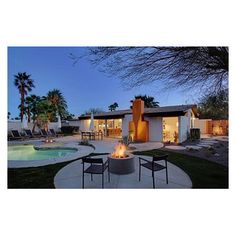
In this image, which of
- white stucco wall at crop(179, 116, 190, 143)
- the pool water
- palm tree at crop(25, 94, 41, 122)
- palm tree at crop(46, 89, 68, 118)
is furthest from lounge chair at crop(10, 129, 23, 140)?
white stucco wall at crop(179, 116, 190, 143)

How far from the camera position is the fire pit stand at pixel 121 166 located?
502 centimetres

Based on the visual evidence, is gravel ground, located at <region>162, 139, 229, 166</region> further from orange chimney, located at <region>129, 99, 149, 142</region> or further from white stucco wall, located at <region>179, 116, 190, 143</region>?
orange chimney, located at <region>129, 99, 149, 142</region>

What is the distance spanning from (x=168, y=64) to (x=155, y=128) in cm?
970

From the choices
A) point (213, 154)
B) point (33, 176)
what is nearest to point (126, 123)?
point (213, 154)

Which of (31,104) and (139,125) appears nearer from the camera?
→ (139,125)

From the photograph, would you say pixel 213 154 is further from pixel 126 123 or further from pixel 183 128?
pixel 126 123

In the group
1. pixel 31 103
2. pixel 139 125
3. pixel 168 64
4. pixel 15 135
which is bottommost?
pixel 15 135

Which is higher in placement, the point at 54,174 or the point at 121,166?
the point at 121,166

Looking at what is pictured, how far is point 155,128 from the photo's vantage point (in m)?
13.0

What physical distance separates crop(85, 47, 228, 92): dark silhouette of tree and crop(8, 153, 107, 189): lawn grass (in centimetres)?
345

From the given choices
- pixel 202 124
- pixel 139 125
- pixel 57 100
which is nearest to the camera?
pixel 139 125

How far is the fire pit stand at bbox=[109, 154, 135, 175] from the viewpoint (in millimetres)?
5023
